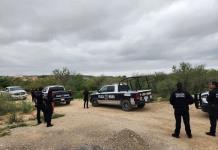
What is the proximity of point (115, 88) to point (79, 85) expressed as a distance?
22.1 meters

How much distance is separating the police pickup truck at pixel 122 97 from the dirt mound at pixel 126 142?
27.3 ft

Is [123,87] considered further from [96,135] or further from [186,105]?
[186,105]

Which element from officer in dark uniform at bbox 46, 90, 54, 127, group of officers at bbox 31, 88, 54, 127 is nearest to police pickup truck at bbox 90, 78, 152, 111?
group of officers at bbox 31, 88, 54, 127

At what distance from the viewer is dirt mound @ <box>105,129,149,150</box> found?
33.0ft

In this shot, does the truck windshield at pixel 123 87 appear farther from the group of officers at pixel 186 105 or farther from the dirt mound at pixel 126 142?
the dirt mound at pixel 126 142

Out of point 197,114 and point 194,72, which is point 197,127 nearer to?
point 197,114

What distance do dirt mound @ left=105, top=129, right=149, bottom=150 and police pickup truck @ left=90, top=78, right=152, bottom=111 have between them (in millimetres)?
8311

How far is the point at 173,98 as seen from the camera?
11.1 meters

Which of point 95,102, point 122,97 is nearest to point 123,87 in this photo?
point 122,97

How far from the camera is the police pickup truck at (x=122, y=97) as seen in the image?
19047mm

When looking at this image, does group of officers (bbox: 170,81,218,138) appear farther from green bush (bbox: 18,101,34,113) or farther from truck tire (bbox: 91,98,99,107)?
green bush (bbox: 18,101,34,113)

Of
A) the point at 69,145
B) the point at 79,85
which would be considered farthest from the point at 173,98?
the point at 79,85

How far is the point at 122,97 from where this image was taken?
1980cm

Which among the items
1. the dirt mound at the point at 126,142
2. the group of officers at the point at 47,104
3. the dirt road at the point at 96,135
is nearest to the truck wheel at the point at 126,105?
the dirt road at the point at 96,135
